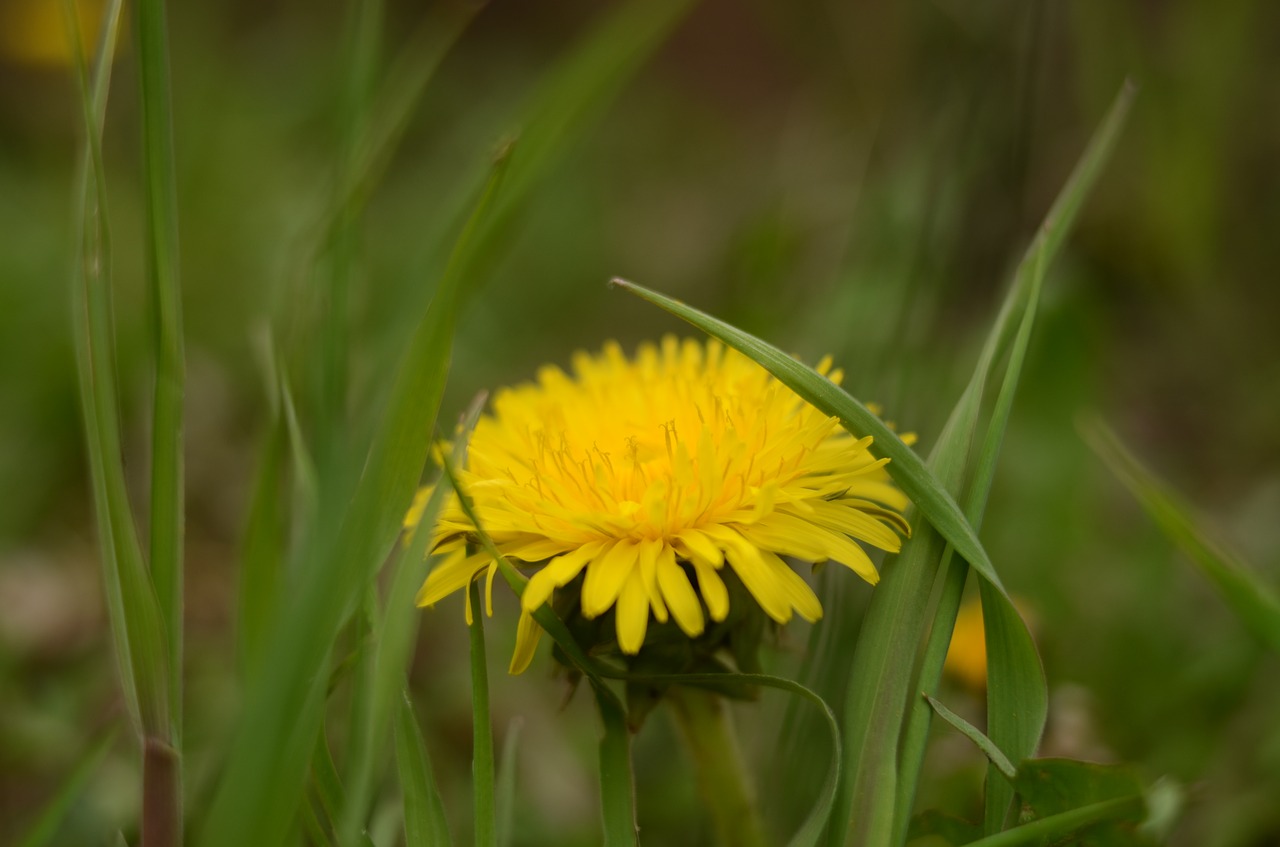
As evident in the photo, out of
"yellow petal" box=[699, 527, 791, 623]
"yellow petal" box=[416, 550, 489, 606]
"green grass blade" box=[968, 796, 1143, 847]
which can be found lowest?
"yellow petal" box=[416, 550, 489, 606]

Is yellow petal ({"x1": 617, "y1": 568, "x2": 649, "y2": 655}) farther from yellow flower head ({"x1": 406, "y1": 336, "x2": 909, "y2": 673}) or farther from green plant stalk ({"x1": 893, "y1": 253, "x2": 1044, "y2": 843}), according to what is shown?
green plant stalk ({"x1": 893, "y1": 253, "x2": 1044, "y2": 843})

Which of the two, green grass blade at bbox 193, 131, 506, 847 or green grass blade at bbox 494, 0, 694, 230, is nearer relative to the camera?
green grass blade at bbox 193, 131, 506, 847

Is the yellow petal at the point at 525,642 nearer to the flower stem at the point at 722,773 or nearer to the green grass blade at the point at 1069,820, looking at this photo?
the flower stem at the point at 722,773

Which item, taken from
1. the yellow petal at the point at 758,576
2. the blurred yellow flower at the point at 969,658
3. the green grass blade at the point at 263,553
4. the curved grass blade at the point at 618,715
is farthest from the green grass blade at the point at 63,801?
the blurred yellow flower at the point at 969,658

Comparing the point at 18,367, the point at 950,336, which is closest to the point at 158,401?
the point at 950,336

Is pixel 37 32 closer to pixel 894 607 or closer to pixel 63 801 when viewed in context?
pixel 63 801

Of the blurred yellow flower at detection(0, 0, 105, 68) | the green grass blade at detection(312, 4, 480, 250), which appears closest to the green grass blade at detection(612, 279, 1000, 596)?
the green grass blade at detection(312, 4, 480, 250)

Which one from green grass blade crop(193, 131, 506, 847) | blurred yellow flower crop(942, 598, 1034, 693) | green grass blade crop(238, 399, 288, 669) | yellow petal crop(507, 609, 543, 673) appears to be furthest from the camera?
blurred yellow flower crop(942, 598, 1034, 693)

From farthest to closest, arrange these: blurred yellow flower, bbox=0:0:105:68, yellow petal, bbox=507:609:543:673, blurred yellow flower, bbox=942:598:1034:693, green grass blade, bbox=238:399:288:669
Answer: blurred yellow flower, bbox=0:0:105:68 < blurred yellow flower, bbox=942:598:1034:693 < green grass blade, bbox=238:399:288:669 < yellow petal, bbox=507:609:543:673

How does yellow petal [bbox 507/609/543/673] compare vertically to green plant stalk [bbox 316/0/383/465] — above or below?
below
